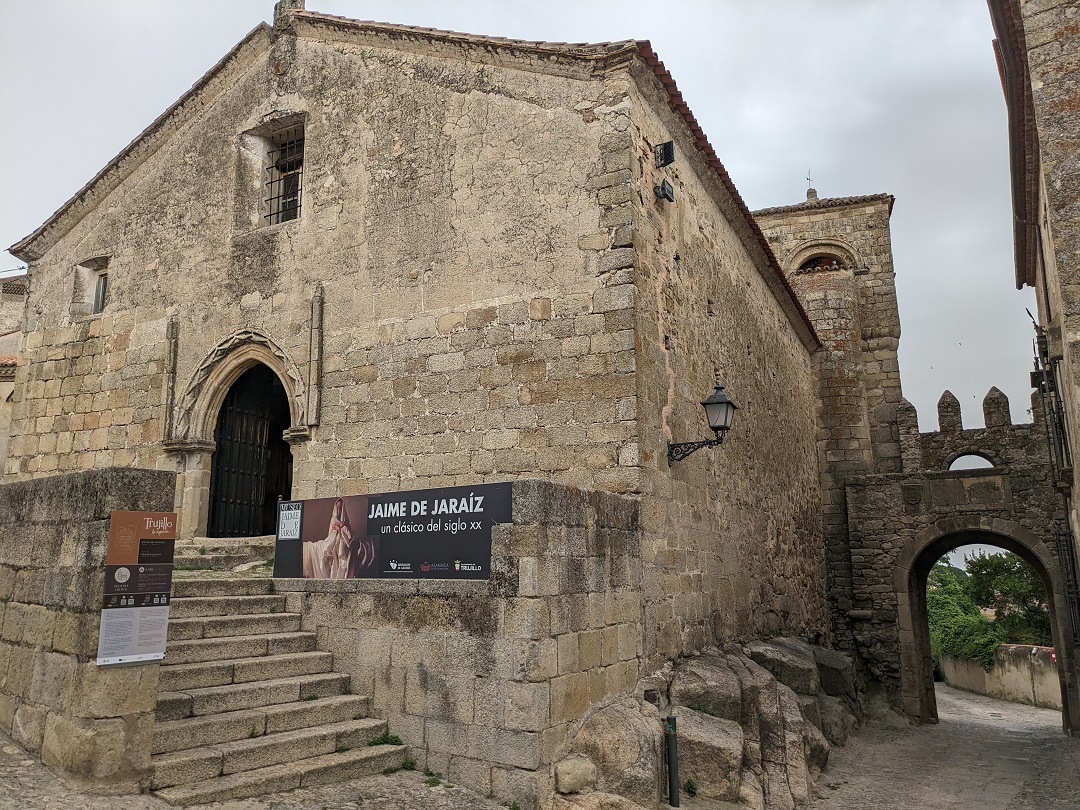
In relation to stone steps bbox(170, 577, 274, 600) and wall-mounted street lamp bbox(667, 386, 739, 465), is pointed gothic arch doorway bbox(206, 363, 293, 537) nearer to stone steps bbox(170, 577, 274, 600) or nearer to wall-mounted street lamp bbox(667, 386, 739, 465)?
stone steps bbox(170, 577, 274, 600)

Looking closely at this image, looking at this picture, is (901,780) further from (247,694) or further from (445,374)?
(247,694)

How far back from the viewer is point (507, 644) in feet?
17.3

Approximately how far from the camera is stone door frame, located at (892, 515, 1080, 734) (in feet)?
43.6

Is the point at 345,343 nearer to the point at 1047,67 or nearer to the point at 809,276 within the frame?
the point at 1047,67

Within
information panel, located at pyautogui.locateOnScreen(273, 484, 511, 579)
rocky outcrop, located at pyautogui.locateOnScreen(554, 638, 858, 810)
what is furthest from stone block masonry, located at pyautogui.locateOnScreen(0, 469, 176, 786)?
rocky outcrop, located at pyautogui.locateOnScreen(554, 638, 858, 810)

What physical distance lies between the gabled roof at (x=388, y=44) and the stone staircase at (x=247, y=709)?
5674 mm

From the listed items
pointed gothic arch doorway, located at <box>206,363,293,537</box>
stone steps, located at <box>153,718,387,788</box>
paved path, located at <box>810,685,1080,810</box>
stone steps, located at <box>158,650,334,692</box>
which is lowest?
paved path, located at <box>810,685,1080,810</box>

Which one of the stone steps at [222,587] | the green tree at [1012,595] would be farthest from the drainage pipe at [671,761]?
the green tree at [1012,595]

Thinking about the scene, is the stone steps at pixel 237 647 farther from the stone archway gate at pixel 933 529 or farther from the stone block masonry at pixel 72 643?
the stone archway gate at pixel 933 529

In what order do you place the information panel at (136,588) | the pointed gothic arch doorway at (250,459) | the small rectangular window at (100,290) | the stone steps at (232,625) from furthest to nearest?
1. the small rectangular window at (100,290)
2. the pointed gothic arch doorway at (250,459)
3. the stone steps at (232,625)
4. the information panel at (136,588)

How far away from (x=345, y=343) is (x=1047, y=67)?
681cm

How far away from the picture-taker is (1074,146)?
19.8ft

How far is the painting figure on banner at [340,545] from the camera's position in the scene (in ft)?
20.9

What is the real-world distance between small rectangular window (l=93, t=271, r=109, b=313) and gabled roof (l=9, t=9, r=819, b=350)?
0.97m
